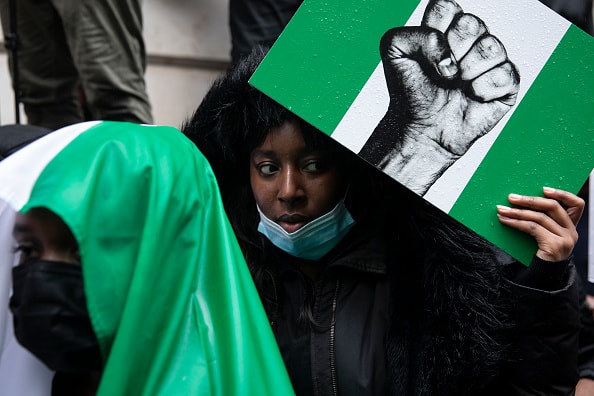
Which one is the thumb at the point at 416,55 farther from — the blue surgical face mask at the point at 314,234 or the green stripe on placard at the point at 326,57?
the blue surgical face mask at the point at 314,234

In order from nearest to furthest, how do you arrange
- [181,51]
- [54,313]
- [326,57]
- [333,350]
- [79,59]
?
1. [54,313]
2. [326,57]
3. [333,350]
4. [79,59]
5. [181,51]

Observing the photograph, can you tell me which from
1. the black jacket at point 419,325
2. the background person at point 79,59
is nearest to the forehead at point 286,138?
the black jacket at point 419,325

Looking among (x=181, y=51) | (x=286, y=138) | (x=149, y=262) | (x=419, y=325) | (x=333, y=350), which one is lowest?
(x=181, y=51)

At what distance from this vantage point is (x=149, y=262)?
4.53 feet

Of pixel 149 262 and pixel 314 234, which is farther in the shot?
pixel 314 234

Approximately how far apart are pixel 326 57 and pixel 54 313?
0.88 metres

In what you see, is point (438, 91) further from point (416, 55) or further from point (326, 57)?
point (326, 57)

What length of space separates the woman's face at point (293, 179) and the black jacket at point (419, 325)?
16 cm

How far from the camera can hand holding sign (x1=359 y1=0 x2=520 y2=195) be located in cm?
182

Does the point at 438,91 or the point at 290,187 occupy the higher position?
the point at 438,91

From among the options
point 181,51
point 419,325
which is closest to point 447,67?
point 419,325

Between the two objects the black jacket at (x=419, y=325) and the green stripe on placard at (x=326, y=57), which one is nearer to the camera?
the green stripe on placard at (x=326, y=57)

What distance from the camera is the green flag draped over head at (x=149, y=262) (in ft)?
4.44

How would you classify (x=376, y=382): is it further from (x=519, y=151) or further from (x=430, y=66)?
(x=430, y=66)
